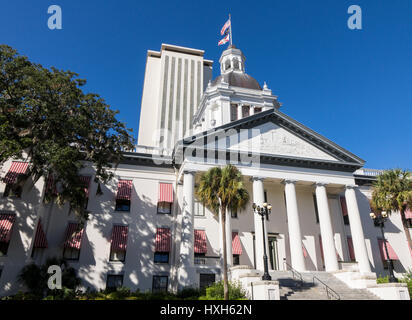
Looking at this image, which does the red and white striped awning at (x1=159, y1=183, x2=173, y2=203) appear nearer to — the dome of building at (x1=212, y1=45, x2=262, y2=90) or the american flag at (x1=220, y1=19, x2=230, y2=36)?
the dome of building at (x1=212, y1=45, x2=262, y2=90)

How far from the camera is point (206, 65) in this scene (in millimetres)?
73812

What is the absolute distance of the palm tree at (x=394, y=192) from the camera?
2353cm

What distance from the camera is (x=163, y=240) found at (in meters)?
24.8

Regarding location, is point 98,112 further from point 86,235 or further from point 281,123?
point 281,123

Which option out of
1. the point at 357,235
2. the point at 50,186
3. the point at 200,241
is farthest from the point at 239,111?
the point at 50,186

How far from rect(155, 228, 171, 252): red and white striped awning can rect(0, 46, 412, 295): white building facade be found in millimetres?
81

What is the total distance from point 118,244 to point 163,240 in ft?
11.5

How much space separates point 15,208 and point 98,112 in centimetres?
920

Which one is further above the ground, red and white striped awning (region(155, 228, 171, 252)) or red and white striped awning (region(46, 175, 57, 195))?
red and white striped awning (region(46, 175, 57, 195))

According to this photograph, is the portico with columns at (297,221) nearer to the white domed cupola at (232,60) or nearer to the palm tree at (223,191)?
the palm tree at (223,191)

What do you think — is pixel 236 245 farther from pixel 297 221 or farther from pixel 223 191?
pixel 223 191

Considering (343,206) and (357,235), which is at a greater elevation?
(343,206)

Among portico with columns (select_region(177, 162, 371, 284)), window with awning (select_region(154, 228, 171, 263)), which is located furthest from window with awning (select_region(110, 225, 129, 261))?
portico with columns (select_region(177, 162, 371, 284))

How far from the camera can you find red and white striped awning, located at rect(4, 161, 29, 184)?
22.2 m
